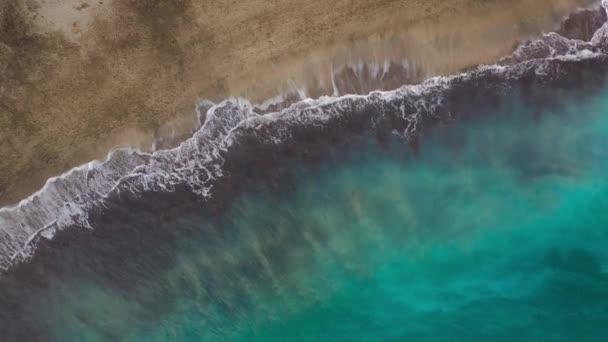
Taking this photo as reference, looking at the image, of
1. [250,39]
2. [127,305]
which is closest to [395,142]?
[250,39]

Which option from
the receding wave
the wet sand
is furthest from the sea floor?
the wet sand

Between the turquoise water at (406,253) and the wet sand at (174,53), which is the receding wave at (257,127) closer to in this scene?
the wet sand at (174,53)

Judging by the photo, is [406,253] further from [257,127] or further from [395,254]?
[257,127]

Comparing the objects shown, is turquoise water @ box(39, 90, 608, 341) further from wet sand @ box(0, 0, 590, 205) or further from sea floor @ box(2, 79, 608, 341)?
wet sand @ box(0, 0, 590, 205)

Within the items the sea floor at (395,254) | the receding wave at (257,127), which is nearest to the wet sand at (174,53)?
the receding wave at (257,127)

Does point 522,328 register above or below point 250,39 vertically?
below

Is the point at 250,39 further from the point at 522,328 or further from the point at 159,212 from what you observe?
the point at 522,328

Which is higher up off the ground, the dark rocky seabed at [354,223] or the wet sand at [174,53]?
the wet sand at [174,53]
